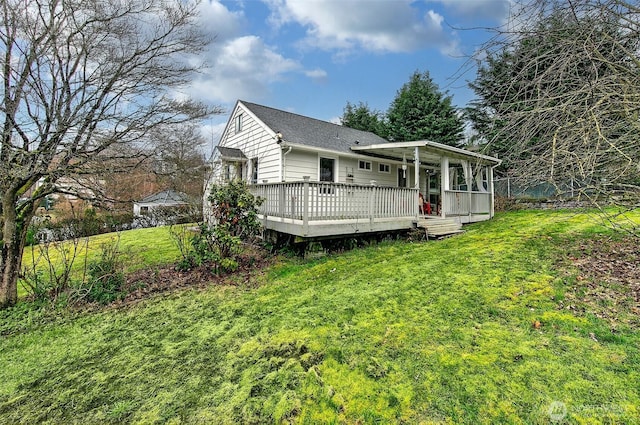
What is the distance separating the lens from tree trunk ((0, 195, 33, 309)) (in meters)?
5.30

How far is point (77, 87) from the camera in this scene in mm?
5223

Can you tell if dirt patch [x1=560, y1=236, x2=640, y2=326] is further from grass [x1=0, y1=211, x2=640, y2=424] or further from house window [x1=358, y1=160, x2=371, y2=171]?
house window [x1=358, y1=160, x2=371, y2=171]

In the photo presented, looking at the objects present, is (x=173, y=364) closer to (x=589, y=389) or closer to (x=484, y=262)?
(x=589, y=389)

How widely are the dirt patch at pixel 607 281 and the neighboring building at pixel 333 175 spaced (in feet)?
8.04

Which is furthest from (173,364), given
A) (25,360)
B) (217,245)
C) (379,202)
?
(379,202)

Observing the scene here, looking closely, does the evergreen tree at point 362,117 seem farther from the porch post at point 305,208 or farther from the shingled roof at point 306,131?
the porch post at point 305,208

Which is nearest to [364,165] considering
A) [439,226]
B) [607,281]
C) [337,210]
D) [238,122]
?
[439,226]

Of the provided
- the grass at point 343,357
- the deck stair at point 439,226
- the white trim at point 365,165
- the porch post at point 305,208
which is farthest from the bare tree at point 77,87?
the deck stair at point 439,226

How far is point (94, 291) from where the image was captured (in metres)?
5.51

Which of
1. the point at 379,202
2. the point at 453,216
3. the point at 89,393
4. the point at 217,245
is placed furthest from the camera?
the point at 453,216

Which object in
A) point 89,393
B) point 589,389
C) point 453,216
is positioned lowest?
point 89,393

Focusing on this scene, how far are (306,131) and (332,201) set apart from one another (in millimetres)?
5538

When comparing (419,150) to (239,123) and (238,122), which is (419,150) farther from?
(238,122)

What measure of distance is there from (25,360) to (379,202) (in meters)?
7.44
